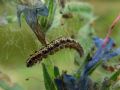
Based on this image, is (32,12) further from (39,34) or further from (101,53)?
(101,53)

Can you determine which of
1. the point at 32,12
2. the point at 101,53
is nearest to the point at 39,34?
the point at 32,12

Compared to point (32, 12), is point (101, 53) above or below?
below

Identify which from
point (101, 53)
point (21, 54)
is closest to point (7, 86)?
point (21, 54)

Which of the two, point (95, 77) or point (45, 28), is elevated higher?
point (45, 28)

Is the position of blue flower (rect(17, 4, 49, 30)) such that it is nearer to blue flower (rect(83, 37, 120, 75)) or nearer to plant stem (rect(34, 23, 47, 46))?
plant stem (rect(34, 23, 47, 46))

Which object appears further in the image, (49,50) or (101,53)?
(101,53)

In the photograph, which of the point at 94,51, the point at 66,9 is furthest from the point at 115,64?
the point at 66,9

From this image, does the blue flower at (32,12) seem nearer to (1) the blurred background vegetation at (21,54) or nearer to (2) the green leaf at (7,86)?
(1) the blurred background vegetation at (21,54)

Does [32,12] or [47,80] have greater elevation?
[32,12]

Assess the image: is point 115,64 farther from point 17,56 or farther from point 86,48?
point 17,56

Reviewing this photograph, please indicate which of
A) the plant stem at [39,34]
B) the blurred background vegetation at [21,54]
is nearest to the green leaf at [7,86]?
the blurred background vegetation at [21,54]

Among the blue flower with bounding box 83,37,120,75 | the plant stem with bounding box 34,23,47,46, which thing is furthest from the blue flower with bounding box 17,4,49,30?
the blue flower with bounding box 83,37,120,75
